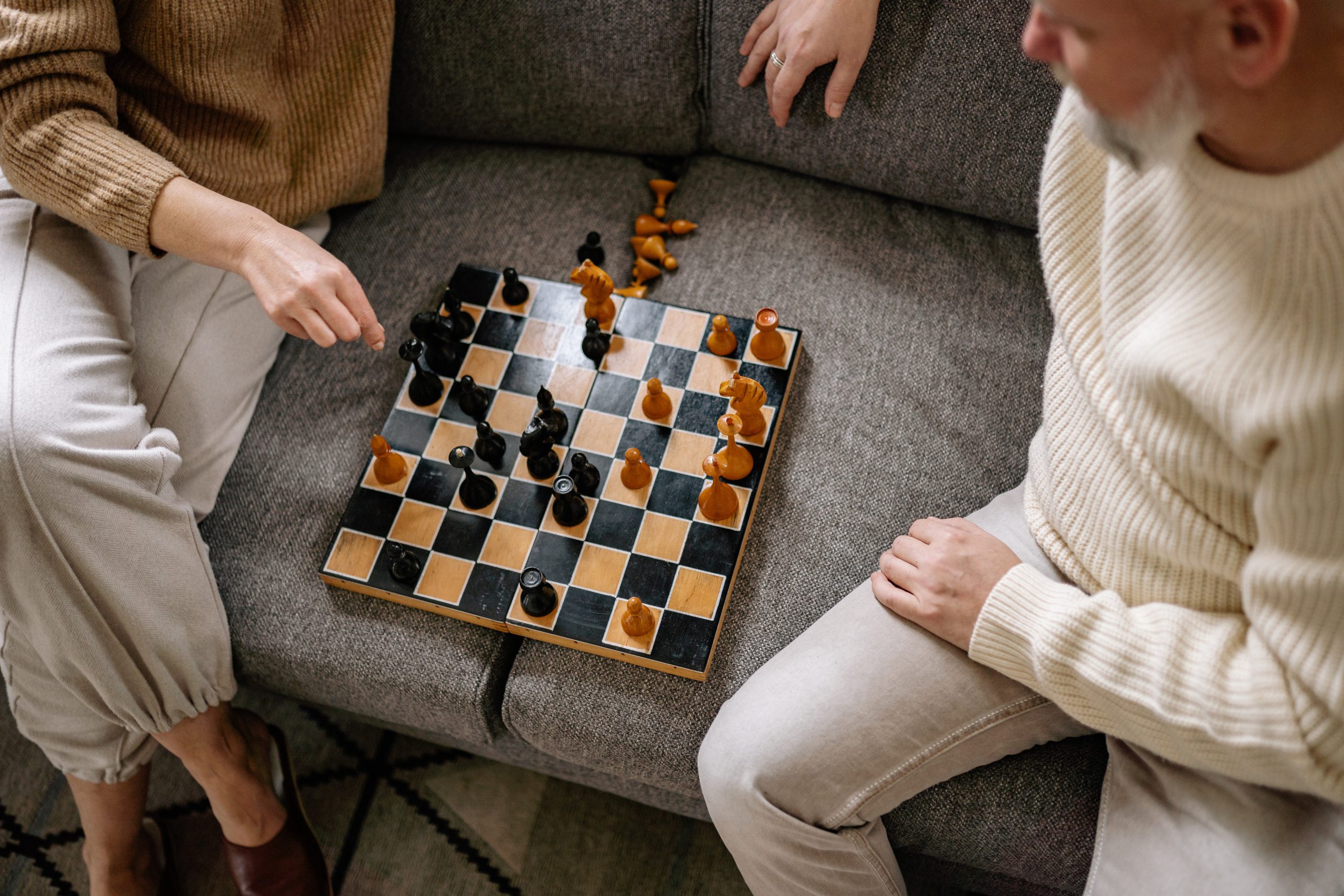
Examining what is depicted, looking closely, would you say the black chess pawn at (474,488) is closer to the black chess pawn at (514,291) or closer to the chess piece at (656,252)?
the black chess pawn at (514,291)

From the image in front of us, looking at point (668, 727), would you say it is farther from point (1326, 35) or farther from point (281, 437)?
point (1326, 35)

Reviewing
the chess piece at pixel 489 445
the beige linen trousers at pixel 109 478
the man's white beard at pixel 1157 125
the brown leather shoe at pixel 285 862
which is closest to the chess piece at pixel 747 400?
the chess piece at pixel 489 445

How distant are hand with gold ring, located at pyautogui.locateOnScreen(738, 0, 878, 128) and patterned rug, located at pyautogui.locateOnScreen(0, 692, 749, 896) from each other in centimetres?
122

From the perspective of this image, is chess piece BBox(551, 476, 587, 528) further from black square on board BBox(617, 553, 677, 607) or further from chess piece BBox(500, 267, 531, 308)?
chess piece BBox(500, 267, 531, 308)

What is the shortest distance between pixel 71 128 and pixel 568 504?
0.82 meters

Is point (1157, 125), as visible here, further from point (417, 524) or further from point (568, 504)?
point (417, 524)

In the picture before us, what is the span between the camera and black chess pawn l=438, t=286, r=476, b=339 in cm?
145

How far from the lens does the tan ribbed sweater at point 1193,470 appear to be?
780mm

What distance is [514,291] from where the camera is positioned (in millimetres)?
1484

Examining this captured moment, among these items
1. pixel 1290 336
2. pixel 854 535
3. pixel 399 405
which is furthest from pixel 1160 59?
pixel 399 405

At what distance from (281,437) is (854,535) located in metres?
0.90

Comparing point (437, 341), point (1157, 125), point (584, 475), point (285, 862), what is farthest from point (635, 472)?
point (285, 862)

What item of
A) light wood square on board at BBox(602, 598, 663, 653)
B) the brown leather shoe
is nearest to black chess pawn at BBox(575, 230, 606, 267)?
light wood square on board at BBox(602, 598, 663, 653)

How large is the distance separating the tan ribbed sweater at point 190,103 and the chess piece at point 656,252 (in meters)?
0.49
